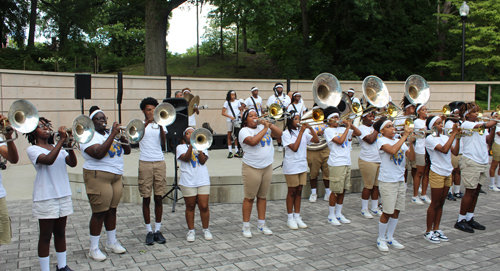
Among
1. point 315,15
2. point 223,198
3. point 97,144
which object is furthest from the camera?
point 315,15

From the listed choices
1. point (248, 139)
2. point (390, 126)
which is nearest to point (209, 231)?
point (248, 139)

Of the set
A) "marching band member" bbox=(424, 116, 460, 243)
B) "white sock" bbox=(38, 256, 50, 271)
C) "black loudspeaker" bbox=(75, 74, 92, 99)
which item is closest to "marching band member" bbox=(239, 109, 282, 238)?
"marching band member" bbox=(424, 116, 460, 243)

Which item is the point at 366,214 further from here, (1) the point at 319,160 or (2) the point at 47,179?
(2) the point at 47,179

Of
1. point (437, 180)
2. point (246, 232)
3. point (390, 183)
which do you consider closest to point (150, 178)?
point (246, 232)

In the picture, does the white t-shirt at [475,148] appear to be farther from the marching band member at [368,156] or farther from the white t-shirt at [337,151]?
the white t-shirt at [337,151]

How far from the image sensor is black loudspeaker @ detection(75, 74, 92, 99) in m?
10.8

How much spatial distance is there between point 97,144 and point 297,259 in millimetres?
2974

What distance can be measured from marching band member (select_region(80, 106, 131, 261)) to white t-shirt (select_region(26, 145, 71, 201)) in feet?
1.39

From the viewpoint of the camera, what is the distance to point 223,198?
805cm

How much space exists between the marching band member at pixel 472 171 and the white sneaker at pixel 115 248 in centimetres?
528

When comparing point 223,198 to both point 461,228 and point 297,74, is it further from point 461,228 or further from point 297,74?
point 297,74

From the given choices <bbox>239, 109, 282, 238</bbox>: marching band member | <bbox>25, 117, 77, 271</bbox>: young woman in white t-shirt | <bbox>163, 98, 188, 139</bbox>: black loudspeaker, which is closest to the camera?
<bbox>25, 117, 77, 271</bbox>: young woman in white t-shirt

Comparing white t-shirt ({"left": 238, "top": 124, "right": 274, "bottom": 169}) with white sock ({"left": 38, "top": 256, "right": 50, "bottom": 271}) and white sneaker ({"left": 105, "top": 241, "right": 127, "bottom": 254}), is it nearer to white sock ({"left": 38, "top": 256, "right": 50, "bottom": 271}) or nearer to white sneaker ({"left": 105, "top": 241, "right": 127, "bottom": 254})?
white sneaker ({"left": 105, "top": 241, "right": 127, "bottom": 254})

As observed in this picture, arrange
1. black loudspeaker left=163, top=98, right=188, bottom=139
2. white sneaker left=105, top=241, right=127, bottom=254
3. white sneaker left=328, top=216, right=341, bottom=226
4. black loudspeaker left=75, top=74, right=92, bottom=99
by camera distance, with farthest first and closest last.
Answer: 1. black loudspeaker left=75, top=74, right=92, bottom=99
2. black loudspeaker left=163, top=98, right=188, bottom=139
3. white sneaker left=328, top=216, right=341, bottom=226
4. white sneaker left=105, top=241, right=127, bottom=254
